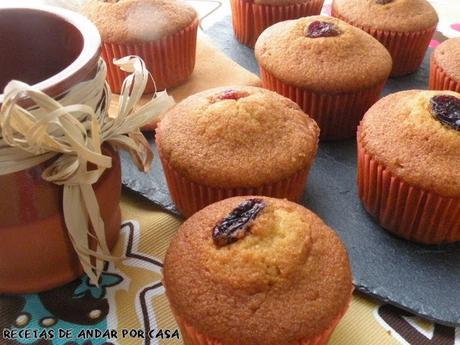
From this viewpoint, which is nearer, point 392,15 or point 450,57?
point 450,57

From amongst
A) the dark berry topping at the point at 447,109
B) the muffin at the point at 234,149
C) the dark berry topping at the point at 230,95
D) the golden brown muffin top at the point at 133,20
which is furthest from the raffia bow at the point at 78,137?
the dark berry topping at the point at 447,109

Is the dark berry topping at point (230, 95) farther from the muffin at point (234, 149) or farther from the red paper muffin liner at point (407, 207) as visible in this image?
the red paper muffin liner at point (407, 207)

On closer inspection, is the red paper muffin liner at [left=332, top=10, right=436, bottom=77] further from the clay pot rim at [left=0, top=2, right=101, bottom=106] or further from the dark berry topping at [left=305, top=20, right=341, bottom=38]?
the clay pot rim at [left=0, top=2, right=101, bottom=106]

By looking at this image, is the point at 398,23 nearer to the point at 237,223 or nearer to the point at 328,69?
the point at 328,69

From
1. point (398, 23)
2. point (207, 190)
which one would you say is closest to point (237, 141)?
point (207, 190)

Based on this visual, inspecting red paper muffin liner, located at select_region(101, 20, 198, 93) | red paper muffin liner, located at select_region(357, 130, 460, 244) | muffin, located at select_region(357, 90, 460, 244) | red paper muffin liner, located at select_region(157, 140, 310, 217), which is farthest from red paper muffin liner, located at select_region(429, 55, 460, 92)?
red paper muffin liner, located at select_region(101, 20, 198, 93)

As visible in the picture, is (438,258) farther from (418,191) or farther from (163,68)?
(163,68)

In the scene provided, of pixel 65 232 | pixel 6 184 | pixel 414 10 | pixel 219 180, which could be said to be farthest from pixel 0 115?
pixel 414 10
